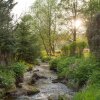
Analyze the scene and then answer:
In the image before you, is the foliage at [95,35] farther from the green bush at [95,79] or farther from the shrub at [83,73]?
the green bush at [95,79]

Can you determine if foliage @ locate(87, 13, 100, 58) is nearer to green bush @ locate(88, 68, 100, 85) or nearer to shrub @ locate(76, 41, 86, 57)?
green bush @ locate(88, 68, 100, 85)

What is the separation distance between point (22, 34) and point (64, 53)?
5.97 meters

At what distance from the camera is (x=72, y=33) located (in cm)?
3969

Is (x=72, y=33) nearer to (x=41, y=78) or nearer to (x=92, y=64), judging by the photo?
(x=41, y=78)

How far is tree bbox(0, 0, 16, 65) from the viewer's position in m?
16.4

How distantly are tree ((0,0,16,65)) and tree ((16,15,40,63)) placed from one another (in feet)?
22.0

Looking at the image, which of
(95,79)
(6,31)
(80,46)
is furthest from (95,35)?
(80,46)

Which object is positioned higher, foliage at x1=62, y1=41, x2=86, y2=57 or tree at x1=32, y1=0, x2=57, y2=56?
tree at x1=32, y1=0, x2=57, y2=56

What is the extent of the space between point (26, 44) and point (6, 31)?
9300mm

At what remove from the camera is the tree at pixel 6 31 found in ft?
53.7

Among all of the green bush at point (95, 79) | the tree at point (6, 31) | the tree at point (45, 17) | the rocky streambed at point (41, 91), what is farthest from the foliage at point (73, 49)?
the tree at point (45, 17)

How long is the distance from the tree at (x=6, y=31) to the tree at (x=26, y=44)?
6712 millimetres

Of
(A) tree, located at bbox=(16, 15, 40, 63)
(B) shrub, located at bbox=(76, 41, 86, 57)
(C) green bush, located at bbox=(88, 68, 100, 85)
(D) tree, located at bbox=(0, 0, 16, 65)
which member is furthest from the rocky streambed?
(B) shrub, located at bbox=(76, 41, 86, 57)

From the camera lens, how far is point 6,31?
54.9ft
